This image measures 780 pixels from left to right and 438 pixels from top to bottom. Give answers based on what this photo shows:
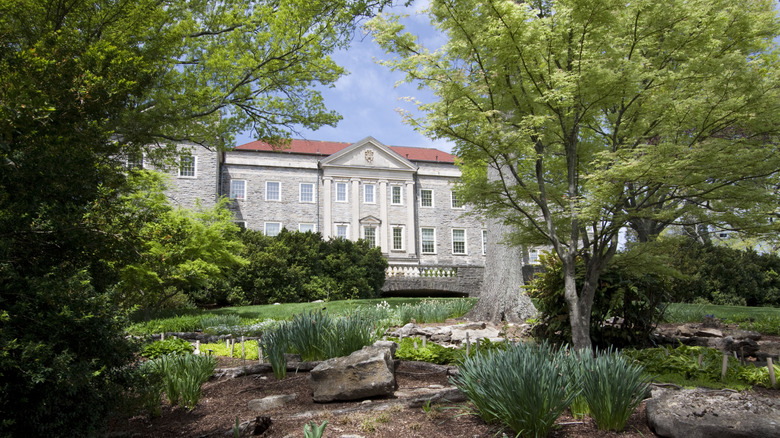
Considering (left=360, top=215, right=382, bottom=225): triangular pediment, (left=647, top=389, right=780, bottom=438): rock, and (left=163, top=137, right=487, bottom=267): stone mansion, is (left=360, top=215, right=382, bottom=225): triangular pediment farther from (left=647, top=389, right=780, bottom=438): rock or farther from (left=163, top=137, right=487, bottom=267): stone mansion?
(left=647, top=389, right=780, bottom=438): rock

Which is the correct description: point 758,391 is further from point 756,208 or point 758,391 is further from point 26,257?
point 26,257

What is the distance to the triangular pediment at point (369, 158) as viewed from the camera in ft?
115

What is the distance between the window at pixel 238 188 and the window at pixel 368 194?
838 centimetres

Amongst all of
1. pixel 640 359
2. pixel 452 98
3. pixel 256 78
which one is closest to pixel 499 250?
pixel 640 359

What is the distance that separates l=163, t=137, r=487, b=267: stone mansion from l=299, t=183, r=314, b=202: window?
7 centimetres

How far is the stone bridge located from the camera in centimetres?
2575

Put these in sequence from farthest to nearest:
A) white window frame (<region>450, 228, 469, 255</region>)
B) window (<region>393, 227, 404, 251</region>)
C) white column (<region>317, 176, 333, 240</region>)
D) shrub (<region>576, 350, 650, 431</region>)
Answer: white window frame (<region>450, 228, 469, 255</region>) → window (<region>393, 227, 404, 251</region>) → white column (<region>317, 176, 333, 240</region>) → shrub (<region>576, 350, 650, 431</region>)

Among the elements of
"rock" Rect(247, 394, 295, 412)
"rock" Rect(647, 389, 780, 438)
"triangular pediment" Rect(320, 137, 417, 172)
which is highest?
"triangular pediment" Rect(320, 137, 417, 172)

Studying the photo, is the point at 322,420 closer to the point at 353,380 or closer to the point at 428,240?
the point at 353,380

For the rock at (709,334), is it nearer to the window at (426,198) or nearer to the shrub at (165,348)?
the shrub at (165,348)

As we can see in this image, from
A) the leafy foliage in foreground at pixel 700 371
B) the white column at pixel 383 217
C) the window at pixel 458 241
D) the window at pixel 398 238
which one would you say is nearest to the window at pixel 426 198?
the window at pixel 398 238

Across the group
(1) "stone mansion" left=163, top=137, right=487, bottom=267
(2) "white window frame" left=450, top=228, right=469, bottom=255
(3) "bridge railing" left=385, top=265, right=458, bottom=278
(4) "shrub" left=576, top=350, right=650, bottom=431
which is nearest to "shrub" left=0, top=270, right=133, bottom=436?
(4) "shrub" left=576, top=350, right=650, bottom=431

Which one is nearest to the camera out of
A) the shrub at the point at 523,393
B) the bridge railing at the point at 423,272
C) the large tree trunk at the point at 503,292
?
the shrub at the point at 523,393

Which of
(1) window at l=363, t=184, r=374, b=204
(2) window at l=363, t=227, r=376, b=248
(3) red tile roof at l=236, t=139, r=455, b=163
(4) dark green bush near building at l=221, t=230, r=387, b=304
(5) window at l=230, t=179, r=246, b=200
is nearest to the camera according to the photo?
(4) dark green bush near building at l=221, t=230, r=387, b=304
